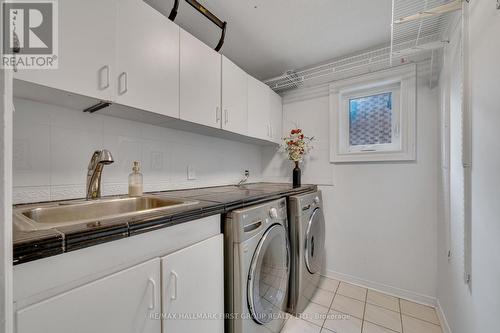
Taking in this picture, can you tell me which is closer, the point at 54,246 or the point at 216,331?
the point at 54,246

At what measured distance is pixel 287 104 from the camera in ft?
8.63

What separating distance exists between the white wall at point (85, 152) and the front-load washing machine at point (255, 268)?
80 cm

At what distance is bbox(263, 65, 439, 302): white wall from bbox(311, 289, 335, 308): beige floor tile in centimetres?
32

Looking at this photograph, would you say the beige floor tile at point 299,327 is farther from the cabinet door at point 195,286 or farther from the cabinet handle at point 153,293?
the cabinet handle at point 153,293

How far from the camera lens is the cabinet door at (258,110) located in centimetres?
199

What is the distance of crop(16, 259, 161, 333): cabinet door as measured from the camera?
21.5 inches

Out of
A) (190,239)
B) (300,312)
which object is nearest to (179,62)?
(190,239)

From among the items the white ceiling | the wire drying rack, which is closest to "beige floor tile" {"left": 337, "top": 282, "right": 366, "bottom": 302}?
A: the wire drying rack

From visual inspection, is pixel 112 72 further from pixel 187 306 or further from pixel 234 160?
pixel 234 160

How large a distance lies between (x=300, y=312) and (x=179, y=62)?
2.07 meters

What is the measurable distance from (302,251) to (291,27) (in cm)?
176

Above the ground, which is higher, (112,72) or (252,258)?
(112,72)

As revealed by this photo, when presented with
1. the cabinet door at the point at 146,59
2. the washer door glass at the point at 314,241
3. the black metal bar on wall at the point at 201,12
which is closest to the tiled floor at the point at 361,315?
the washer door glass at the point at 314,241

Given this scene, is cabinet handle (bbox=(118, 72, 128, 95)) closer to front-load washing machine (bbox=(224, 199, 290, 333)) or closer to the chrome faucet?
the chrome faucet
